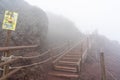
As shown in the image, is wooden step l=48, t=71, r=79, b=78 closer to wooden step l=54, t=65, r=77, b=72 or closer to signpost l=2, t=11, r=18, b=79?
wooden step l=54, t=65, r=77, b=72

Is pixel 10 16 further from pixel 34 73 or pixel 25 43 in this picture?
pixel 25 43

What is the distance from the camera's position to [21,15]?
503 inches

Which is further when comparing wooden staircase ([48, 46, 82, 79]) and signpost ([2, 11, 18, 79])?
wooden staircase ([48, 46, 82, 79])

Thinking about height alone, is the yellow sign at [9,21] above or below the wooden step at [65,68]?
above

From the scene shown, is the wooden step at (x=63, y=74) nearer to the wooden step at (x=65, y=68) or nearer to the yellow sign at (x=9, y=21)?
the wooden step at (x=65, y=68)

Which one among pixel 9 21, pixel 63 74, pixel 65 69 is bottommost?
pixel 63 74

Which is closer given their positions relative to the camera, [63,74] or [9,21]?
[9,21]

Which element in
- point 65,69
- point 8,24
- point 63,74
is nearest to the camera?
point 8,24

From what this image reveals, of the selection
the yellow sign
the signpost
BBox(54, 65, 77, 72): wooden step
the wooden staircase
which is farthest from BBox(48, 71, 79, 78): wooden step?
the yellow sign

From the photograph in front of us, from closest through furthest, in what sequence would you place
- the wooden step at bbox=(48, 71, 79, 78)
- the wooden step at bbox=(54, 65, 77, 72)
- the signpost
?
1. the signpost
2. the wooden step at bbox=(48, 71, 79, 78)
3. the wooden step at bbox=(54, 65, 77, 72)

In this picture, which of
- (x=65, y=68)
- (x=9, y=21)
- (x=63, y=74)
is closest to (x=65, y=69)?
(x=65, y=68)

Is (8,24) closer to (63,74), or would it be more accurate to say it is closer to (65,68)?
(63,74)

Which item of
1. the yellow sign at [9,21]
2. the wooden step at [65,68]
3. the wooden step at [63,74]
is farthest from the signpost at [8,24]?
the wooden step at [65,68]

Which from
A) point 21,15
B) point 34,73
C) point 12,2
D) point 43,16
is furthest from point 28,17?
point 34,73
